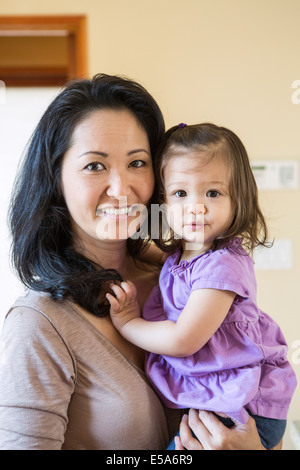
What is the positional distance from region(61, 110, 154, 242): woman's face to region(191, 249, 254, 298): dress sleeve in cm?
18

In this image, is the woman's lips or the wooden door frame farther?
the wooden door frame

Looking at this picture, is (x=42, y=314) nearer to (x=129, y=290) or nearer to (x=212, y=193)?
(x=129, y=290)

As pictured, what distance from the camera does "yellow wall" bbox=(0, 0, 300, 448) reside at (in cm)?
274

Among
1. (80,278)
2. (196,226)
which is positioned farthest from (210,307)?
(80,278)

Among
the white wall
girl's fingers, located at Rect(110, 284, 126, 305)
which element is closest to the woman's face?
girl's fingers, located at Rect(110, 284, 126, 305)

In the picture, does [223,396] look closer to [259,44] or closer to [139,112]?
[139,112]

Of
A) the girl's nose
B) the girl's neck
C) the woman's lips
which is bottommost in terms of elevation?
the girl's neck

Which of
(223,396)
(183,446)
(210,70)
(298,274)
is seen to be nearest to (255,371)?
(223,396)

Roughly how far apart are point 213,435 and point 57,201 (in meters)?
0.56

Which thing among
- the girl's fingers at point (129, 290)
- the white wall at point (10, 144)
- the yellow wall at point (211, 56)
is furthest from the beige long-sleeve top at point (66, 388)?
the yellow wall at point (211, 56)

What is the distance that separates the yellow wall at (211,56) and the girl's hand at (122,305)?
1818 mm

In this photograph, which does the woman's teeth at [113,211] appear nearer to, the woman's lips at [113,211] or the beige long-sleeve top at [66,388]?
the woman's lips at [113,211]

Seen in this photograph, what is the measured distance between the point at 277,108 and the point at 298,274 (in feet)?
2.81

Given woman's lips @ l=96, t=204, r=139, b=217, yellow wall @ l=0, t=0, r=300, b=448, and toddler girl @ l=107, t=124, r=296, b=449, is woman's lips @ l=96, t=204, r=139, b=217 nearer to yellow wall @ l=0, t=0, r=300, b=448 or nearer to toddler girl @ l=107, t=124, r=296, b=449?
toddler girl @ l=107, t=124, r=296, b=449
